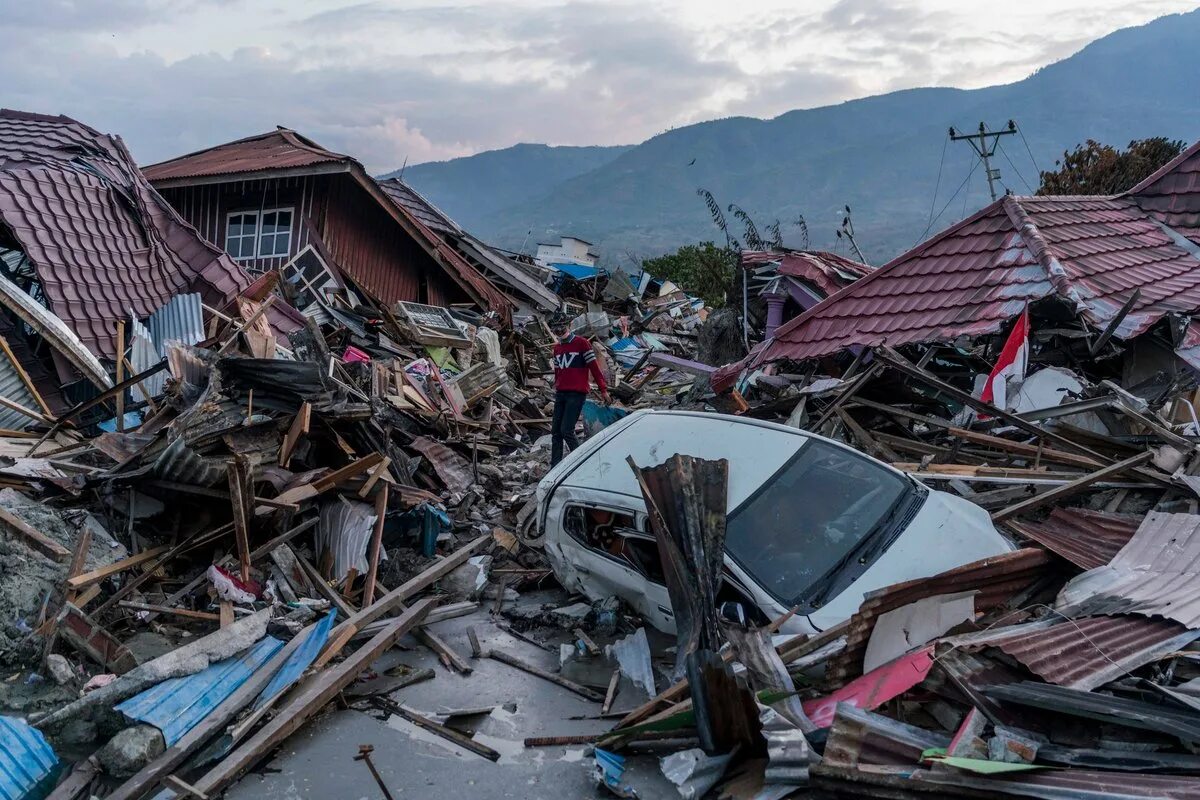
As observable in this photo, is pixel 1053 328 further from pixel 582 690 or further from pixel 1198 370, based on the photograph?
pixel 582 690

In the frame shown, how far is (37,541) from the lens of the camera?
6.33 metres

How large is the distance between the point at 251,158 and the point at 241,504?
1434 cm

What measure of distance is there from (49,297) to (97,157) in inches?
167

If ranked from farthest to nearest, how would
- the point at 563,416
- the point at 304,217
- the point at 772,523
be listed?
the point at 304,217 < the point at 563,416 < the point at 772,523

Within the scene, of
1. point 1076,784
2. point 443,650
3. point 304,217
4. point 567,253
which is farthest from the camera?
point 567,253

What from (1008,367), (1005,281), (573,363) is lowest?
(573,363)

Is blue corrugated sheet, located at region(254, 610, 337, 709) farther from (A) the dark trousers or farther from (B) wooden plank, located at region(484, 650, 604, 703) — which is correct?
(A) the dark trousers

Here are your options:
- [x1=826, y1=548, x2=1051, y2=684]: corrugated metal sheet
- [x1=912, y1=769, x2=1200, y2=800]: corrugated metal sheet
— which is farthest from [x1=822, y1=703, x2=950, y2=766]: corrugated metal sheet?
[x1=826, y1=548, x2=1051, y2=684]: corrugated metal sheet

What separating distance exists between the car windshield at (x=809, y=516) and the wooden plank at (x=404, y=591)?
8.93ft

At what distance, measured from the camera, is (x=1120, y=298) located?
9453mm

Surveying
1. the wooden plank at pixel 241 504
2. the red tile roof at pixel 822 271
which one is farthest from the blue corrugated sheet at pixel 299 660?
the red tile roof at pixel 822 271

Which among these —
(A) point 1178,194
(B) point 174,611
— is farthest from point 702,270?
(B) point 174,611

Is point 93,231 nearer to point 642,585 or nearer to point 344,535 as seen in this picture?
point 344,535

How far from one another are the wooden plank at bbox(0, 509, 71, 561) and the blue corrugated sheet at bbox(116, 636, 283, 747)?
179 cm
